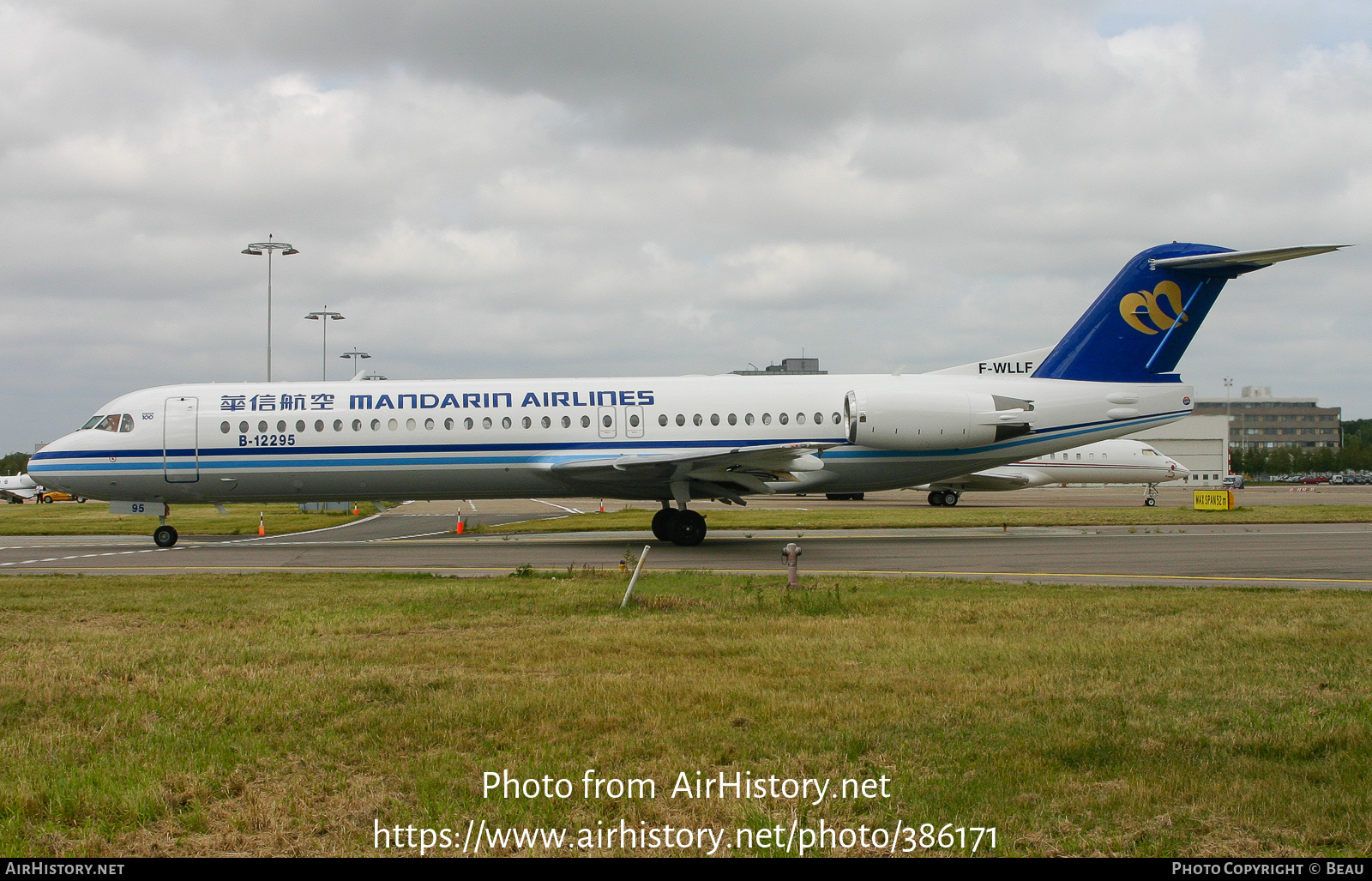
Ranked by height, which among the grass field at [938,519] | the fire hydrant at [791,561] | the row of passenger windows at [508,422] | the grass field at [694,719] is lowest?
the grass field at [938,519]

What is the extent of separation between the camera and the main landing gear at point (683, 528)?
22.5 metres

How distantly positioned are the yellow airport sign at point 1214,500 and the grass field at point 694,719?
25389mm

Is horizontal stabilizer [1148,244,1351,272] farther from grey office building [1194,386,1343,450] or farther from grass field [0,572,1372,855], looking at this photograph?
grey office building [1194,386,1343,450]

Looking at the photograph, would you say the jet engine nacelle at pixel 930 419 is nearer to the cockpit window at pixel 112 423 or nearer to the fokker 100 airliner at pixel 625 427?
the fokker 100 airliner at pixel 625 427

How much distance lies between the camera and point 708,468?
2145 cm

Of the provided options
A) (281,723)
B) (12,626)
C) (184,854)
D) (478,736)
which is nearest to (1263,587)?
(478,736)

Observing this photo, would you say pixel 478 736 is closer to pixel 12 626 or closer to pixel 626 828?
pixel 626 828

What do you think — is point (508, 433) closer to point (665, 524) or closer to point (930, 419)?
point (665, 524)

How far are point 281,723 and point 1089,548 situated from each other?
697 inches

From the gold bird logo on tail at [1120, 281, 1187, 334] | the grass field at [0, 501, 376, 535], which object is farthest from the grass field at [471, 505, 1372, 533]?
the grass field at [0, 501, 376, 535]

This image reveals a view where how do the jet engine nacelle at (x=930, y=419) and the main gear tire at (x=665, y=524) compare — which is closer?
the jet engine nacelle at (x=930, y=419)

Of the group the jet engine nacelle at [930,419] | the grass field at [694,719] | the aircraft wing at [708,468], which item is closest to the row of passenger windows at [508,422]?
the aircraft wing at [708,468]

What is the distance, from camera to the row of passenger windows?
2258 cm

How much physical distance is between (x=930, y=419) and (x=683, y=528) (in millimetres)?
6171
